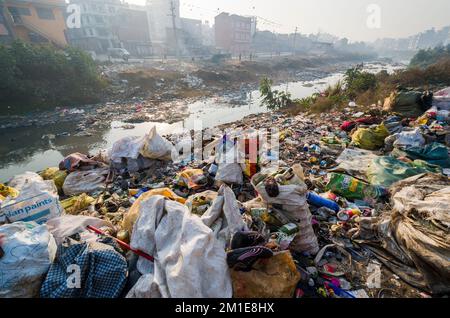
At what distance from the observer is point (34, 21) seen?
56.7 feet

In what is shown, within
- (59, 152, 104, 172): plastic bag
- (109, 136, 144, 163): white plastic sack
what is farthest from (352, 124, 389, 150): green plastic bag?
(59, 152, 104, 172): plastic bag

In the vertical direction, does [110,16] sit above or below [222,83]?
above

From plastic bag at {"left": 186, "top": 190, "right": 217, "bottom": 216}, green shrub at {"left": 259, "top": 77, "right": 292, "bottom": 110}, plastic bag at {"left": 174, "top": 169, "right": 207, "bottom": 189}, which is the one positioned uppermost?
plastic bag at {"left": 186, "top": 190, "right": 217, "bottom": 216}

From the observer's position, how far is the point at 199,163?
4.01 m

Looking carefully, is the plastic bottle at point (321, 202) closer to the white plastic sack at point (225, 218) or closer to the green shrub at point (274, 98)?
the white plastic sack at point (225, 218)

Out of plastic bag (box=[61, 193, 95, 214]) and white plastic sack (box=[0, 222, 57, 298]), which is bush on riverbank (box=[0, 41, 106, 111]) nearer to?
plastic bag (box=[61, 193, 95, 214])

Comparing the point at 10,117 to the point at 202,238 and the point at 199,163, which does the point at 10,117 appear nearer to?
the point at 199,163

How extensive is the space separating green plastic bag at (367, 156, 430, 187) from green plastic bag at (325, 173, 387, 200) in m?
0.19

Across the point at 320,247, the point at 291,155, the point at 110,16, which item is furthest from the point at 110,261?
the point at 110,16

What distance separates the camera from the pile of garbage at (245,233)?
1.45 m

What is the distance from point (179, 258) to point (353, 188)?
2.39 m

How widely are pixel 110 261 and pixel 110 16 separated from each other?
34.0m

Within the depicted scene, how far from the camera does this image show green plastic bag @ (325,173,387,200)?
2.74 m

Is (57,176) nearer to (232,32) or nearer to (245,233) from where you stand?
(245,233)
